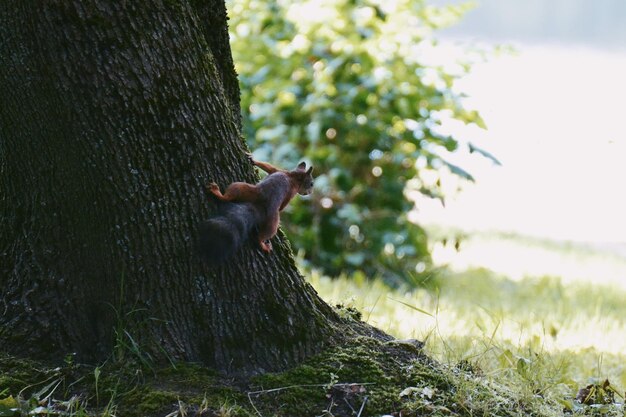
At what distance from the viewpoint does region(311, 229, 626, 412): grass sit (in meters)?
3.57

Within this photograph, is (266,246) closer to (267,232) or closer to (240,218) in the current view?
(267,232)

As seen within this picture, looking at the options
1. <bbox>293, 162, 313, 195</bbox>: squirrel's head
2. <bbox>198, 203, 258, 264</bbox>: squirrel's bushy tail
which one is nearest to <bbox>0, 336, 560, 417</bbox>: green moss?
<bbox>198, 203, 258, 264</bbox>: squirrel's bushy tail

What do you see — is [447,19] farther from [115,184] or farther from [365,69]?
[115,184]

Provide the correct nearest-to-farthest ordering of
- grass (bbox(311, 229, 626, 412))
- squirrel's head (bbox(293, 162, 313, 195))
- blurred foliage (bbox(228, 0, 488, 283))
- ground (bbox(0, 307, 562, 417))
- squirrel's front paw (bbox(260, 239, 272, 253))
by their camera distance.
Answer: ground (bbox(0, 307, 562, 417)) < squirrel's front paw (bbox(260, 239, 272, 253)) < grass (bbox(311, 229, 626, 412)) < squirrel's head (bbox(293, 162, 313, 195)) < blurred foliage (bbox(228, 0, 488, 283))

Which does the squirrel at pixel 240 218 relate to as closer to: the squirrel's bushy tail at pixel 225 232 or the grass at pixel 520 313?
the squirrel's bushy tail at pixel 225 232

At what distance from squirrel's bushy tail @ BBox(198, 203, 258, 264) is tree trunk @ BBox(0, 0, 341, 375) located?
61 mm

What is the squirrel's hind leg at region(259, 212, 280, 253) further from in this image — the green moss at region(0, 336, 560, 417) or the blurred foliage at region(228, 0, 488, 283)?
the blurred foliage at region(228, 0, 488, 283)

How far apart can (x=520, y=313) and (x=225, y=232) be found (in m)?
3.57

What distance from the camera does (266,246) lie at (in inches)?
120


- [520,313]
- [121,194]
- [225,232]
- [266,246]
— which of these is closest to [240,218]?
[225,232]

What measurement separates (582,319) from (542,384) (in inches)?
96.7

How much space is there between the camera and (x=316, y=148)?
669cm

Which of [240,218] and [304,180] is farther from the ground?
[240,218]

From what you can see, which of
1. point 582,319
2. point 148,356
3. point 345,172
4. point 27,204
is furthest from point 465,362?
point 345,172
